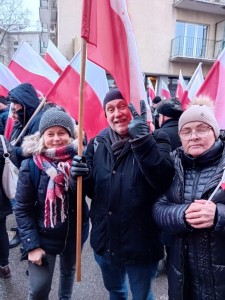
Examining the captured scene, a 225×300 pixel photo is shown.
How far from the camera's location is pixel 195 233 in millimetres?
1596

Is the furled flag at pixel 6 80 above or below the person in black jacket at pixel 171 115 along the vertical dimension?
above

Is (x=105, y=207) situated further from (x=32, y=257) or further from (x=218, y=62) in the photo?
(x=218, y=62)

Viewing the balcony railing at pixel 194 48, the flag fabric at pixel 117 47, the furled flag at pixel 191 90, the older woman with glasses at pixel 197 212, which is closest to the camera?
the older woman with glasses at pixel 197 212

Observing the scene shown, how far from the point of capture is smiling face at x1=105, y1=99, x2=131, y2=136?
192cm

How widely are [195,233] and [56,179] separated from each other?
0.96 meters

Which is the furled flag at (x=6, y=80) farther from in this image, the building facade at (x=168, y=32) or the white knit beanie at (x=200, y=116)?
the building facade at (x=168, y=32)

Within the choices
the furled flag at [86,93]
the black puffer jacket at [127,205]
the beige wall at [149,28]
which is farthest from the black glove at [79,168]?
the beige wall at [149,28]

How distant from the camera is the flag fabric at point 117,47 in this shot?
1807 mm

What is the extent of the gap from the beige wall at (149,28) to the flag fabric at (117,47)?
42.9ft

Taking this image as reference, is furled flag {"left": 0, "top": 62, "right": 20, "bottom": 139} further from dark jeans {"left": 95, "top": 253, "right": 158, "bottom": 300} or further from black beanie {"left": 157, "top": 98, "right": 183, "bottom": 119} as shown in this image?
dark jeans {"left": 95, "top": 253, "right": 158, "bottom": 300}

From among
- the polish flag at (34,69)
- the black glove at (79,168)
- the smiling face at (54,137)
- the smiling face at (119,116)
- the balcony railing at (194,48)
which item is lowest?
the black glove at (79,168)

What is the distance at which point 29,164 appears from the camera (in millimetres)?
2041

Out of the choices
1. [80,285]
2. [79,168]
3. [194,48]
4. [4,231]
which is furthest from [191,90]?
[194,48]

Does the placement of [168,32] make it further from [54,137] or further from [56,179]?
[56,179]
